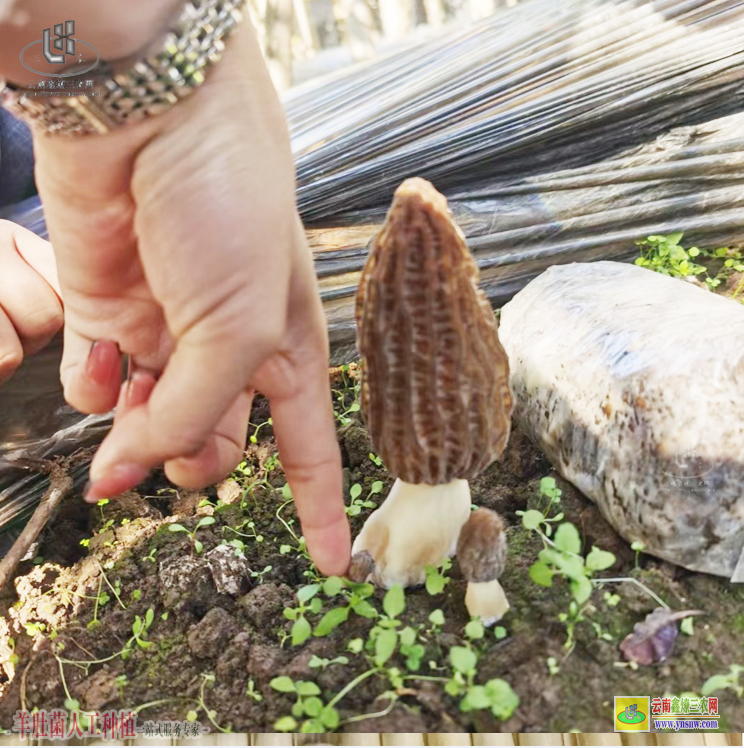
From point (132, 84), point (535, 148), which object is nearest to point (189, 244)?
point (132, 84)

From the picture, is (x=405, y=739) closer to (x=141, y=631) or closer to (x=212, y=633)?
(x=212, y=633)

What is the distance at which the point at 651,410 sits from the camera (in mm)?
980

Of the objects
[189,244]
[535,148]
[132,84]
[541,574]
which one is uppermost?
[132,84]

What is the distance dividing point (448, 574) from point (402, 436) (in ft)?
0.81

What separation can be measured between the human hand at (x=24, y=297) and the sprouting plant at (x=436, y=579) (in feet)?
2.50

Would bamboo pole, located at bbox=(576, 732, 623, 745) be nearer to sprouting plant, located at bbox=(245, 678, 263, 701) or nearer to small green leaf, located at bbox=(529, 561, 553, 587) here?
small green leaf, located at bbox=(529, 561, 553, 587)

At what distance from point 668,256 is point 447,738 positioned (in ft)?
3.66

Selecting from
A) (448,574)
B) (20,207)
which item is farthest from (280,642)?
(20,207)

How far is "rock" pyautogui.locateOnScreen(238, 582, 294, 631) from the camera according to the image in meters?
1.00

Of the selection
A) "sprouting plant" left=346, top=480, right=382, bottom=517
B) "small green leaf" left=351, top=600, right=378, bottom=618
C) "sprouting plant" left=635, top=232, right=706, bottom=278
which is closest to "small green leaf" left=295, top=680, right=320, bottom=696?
"small green leaf" left=351, top=600, right=378, bottom=618

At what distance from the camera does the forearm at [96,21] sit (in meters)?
0.66

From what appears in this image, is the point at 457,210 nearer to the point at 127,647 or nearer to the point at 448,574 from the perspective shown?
the point at 448,574

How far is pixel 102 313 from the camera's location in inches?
35.2

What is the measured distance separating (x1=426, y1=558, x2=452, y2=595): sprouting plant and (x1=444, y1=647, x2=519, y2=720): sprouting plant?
0.11 meters
